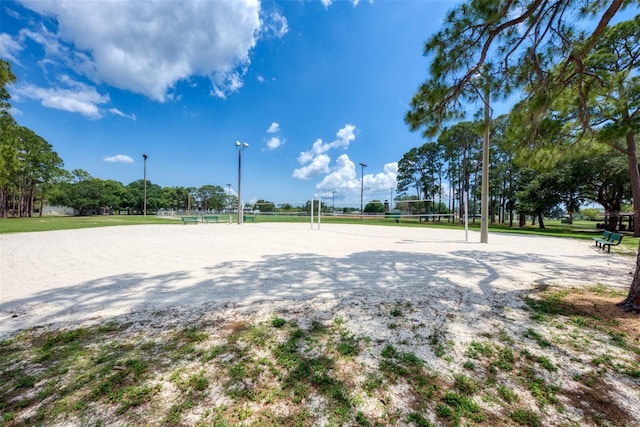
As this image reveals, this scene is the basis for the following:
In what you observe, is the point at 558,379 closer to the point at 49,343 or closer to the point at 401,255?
the point at 49,343

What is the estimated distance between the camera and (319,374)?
5.58 feet

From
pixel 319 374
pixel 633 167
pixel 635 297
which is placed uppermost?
A: pixel 633 167

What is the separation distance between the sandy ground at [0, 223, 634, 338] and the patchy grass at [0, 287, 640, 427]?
0.34m

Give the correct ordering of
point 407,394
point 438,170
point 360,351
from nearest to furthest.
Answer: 1. point 407,394
2. point 360,351
3. point 438,170

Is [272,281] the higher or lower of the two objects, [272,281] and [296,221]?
the lower

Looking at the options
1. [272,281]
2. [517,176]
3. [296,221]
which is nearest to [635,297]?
[272,281]

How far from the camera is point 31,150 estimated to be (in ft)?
87.5

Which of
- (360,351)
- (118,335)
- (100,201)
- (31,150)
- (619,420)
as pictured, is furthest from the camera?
(100,201)

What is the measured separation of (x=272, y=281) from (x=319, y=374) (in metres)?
2.26

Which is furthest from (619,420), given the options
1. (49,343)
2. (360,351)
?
(49,343)

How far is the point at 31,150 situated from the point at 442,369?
41.2 metres

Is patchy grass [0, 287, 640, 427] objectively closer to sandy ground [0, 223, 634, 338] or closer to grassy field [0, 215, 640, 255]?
sandy ground [0, 223, 634, 338]

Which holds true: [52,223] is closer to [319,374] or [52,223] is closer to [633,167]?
[319,374]

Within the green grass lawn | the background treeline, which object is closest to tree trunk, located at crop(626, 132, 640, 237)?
the background treeline
